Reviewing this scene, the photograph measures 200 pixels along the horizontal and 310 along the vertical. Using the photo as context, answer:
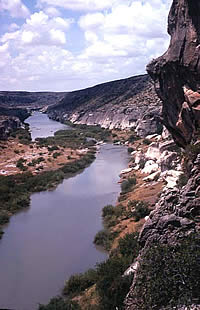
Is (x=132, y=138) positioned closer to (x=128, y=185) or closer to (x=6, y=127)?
(x=6, y=127)

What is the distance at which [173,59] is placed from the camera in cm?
2627

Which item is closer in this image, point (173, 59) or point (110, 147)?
point (173, 59)

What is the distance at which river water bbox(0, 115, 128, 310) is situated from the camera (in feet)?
64.1

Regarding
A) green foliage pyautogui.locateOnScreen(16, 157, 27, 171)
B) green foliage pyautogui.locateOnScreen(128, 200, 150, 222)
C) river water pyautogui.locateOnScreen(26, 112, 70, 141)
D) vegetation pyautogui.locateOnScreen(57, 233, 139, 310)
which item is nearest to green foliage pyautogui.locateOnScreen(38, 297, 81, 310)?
vegetation pyautogui.locateOnScreen(57, 233, 139, 310)

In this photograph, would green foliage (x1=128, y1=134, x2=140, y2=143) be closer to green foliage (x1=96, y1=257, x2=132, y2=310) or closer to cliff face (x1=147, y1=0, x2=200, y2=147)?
cliff face (x1=147, y1=0, x2=200, y2=147)

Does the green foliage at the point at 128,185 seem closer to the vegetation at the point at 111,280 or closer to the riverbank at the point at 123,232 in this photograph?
the riverbank at the point at 123,232

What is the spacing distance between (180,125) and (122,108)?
64261mm

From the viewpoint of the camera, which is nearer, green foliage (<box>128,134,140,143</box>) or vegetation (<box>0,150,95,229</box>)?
vegetation (<box>0,150,95,229</box>)

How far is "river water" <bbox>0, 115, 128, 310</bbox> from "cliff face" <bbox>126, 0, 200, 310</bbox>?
6870 mm

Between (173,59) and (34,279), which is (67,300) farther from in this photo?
(173,59)

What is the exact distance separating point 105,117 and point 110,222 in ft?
238

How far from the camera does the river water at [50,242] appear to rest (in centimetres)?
1955

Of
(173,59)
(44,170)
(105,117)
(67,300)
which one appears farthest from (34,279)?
(105,117)

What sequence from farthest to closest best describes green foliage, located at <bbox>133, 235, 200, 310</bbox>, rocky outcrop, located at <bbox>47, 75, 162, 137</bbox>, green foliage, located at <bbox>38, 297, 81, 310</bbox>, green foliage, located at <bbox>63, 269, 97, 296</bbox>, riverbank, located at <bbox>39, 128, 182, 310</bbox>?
rocky outcrop, located at <bbox>47, 75, 162, 137</bbox>
green foliage, located at <bbox>63, 269, 97, 296</bbox>
green foliage, located at <bbox>38, 297, 81, 310</bbox>
riverbank, located at <bbox>39, 128, 182, 310</bbox>
green foliage, located at <bbox>133, 235, 200, 310</bbox>
